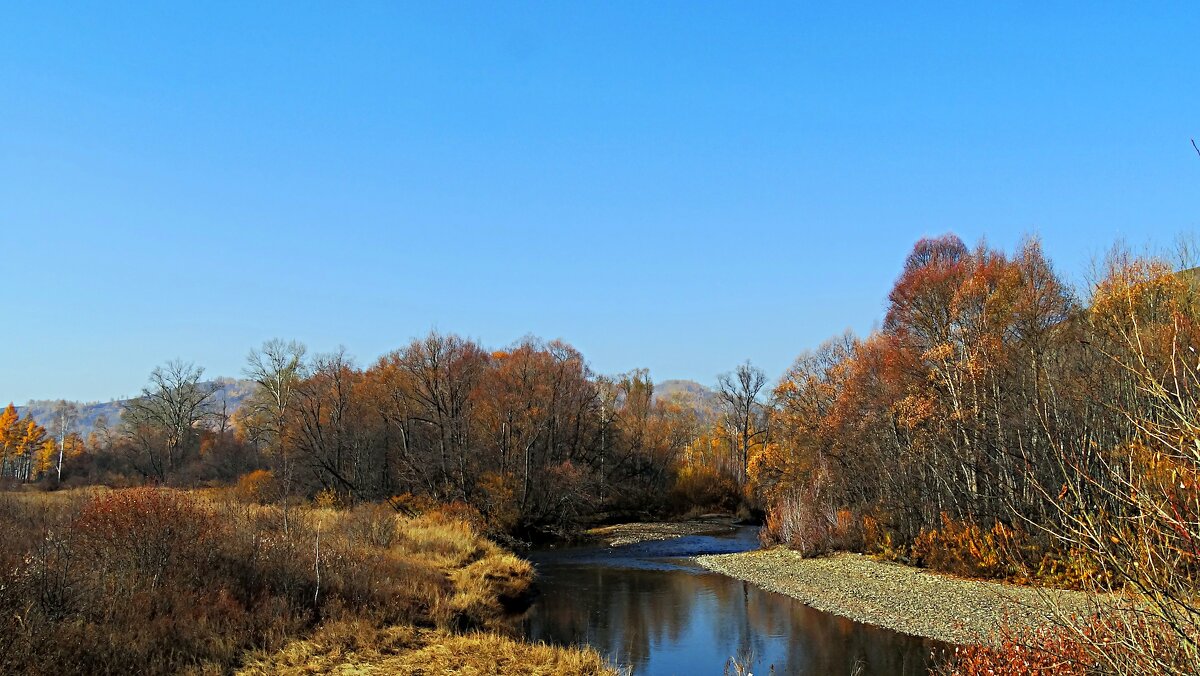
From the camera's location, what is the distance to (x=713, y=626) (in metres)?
21.6

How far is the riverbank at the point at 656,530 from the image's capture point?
46875 mm

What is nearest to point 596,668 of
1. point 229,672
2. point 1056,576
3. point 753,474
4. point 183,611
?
point 229,672

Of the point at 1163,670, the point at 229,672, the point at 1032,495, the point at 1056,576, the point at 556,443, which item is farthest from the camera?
the point at 556,443

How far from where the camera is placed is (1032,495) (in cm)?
2588

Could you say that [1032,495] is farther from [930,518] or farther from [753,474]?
[753,474]

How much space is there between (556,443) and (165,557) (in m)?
39.3

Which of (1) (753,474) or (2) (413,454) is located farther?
(1) (753,474)

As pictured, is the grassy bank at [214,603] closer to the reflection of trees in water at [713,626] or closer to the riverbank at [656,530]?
the reflection of trees in water at [713,626]

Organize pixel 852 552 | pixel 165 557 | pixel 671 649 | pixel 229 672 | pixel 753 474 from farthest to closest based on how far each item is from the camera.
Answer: pixel 753 474 → pixel 852 552 → pixel 671 649 → pixel 165 557 → pixel 229 672

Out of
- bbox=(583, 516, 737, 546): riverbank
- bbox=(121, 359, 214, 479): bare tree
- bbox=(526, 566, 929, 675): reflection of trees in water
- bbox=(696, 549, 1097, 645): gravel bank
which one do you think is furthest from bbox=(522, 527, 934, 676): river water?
bbox=(121, 359, 214, 479): bare tree

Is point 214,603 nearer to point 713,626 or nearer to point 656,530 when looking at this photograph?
point 713,626

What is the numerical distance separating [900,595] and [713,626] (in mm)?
6352

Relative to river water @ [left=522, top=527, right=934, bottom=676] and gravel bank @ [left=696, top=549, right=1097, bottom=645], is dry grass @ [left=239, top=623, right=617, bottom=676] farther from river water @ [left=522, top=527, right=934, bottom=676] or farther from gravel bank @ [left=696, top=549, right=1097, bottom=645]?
gravel bank @ [left=696, top=549, right=1097, bottom=645]

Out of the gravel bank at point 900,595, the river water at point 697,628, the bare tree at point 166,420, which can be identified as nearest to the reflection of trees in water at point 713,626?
the river water at point 697,628
